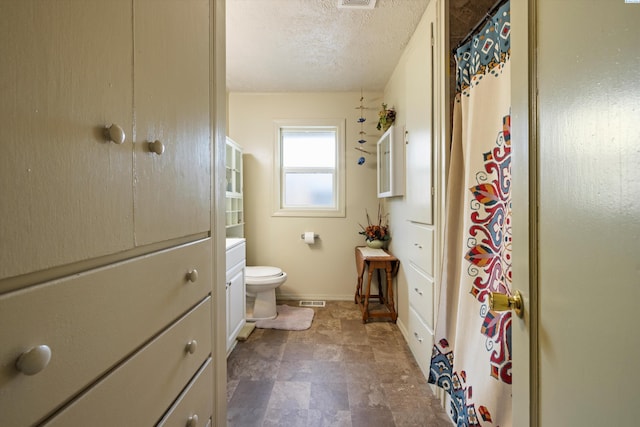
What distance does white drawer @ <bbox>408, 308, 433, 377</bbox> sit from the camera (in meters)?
1.73

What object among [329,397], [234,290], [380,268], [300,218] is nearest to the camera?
[329,397]

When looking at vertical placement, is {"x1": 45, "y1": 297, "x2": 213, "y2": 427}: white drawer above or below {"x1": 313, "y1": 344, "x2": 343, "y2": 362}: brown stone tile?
above

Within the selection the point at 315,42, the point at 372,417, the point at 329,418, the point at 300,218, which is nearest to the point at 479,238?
the point at 372,417

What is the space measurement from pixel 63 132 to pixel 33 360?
0.32m

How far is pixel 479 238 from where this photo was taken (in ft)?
4.00

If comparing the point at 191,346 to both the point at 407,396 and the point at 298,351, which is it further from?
the point at 298,351

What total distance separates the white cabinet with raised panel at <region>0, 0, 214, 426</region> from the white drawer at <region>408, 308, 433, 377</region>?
1463 mm

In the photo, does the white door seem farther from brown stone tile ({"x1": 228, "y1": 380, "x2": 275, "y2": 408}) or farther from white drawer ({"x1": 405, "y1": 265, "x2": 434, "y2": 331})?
brown stone tile ({"x1": 228, "y1": 380, "x2": 275, "y2": 408})

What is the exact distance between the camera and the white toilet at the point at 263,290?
2.58m

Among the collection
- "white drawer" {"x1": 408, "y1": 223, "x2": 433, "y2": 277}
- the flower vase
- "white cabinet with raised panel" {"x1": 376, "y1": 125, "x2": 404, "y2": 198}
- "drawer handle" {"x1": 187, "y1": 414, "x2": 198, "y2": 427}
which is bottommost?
"drawer handle" {"x1": 187, "y1": 414, "x2": 198, "y2": 427}

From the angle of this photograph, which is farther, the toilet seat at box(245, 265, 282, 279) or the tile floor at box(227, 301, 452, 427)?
the toilet seat at box(245, 265, 282, 279)

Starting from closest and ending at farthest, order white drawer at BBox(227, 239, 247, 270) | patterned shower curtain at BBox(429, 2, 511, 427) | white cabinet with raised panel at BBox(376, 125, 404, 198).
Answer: patterned shower curtain at BBox(429, 2, 511, 427)
white drawer at BBox(227, 239, 247, 270)
white cabinet with raised panel at BBox(376, 125, 404, 198)

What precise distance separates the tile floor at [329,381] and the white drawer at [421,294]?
40 centimetres

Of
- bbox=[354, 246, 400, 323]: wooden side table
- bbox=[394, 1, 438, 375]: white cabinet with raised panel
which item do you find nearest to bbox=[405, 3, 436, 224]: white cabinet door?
bbox=[394, 1, 438, 375]: white cabinet with raised panel
